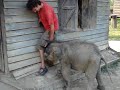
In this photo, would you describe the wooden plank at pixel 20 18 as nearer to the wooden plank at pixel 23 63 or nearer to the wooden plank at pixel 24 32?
the wooden plank at pixel 24 32

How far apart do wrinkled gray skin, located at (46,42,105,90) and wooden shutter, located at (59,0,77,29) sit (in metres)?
1.43

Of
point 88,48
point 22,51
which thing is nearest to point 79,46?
point 88,48

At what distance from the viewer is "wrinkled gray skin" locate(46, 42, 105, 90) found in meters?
5.25

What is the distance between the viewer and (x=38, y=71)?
5781mm

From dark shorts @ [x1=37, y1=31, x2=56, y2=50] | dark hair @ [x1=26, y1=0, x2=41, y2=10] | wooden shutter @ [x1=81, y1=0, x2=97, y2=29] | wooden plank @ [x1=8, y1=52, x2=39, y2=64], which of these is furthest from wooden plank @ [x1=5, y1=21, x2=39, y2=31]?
wooden shutter @ [x1=81, y1=0, x2=97, y2=29]

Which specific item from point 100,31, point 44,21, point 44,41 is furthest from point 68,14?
point 100,31

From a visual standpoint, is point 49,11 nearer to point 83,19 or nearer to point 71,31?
point 71,31

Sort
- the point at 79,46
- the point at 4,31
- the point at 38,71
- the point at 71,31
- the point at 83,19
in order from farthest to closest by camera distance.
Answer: the point at 83,19, the point at 71,31, the point at 38,71, the point at 79,46, the point at 4,31

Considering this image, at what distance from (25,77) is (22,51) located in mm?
579

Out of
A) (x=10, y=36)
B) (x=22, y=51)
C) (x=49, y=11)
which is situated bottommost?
(x=22, y=51)

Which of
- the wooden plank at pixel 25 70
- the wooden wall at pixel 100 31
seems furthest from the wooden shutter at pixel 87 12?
the wooden plank at pixel 25 70

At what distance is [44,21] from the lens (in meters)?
5.52

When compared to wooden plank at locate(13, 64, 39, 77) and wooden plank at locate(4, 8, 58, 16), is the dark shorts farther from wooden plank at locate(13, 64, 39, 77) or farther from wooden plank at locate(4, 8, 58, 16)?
wooden plank at locate(4, 8, 58, 16)

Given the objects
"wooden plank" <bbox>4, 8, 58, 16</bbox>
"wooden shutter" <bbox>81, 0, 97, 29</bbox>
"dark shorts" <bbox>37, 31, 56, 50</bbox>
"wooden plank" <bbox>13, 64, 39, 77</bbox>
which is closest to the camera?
"wooden plank" <bbox>4, 8, 58, 16</bbox>
